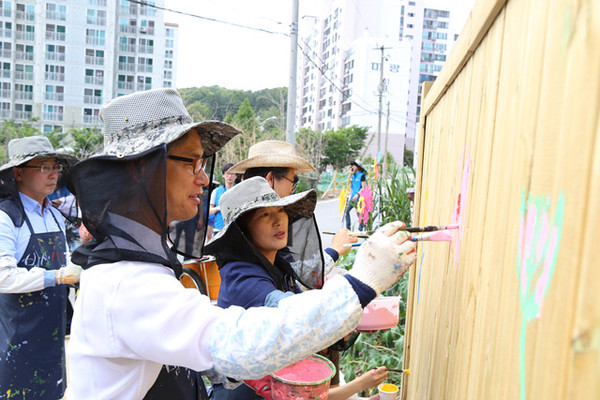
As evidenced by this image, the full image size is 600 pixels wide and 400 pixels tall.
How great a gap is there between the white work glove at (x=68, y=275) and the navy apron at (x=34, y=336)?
0.28 metres

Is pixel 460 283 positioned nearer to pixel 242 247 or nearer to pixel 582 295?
pixel 582 295

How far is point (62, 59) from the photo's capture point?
46906 millimetres

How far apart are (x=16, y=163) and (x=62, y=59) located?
167 feet

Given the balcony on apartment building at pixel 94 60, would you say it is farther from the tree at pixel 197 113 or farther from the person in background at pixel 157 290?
the person in background at pixel 157 290

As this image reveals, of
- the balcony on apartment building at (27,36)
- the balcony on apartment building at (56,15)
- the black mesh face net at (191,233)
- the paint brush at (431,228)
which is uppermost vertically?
the balcony on apartment building at (56,15)

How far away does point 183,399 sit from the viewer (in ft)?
5.50

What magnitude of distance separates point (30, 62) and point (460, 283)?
53.9m

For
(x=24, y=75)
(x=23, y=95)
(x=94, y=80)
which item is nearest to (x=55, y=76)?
(x=24, y=75)

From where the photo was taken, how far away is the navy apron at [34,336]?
123 inches

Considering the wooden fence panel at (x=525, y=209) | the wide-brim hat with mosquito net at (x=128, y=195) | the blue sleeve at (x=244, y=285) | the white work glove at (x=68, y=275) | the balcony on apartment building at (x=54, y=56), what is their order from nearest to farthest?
the wooden fence panel at (x=525, y=209) < the wide-brim hat with mosquito net at (x=128, y=195) < the blue sleeve at (x=244, y=285) < the white work glove at (x=68, y=275) < the balcony on apartment building at (x=54, y=56)

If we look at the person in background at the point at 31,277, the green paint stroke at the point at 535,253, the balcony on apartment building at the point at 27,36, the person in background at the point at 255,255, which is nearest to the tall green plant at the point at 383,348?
the person in background at the point at 255,255

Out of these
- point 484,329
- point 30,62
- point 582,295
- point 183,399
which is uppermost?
point 30,62

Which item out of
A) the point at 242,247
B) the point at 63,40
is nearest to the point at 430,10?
the point at 63,40

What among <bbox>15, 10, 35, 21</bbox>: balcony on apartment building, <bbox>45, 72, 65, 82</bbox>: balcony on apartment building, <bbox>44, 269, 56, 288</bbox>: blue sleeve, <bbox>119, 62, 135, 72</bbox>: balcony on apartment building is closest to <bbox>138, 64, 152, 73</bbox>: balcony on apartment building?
<bbox>119, 62, 135, 72</bbox>: balcony on apartment building
